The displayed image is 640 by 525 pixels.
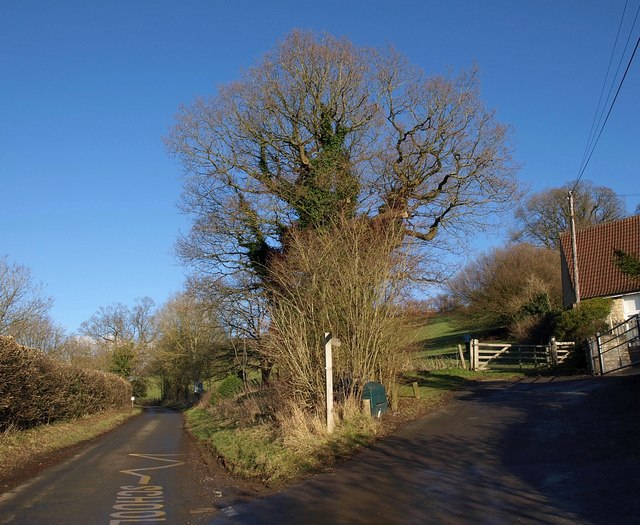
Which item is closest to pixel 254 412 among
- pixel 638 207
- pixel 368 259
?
pixel 368 259

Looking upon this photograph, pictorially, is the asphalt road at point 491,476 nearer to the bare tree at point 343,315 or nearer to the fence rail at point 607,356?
the bare tree at point 343,315

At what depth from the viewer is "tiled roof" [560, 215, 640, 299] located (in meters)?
33.8

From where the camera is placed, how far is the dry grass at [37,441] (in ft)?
45.7

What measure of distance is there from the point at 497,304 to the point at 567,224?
17.5 meters

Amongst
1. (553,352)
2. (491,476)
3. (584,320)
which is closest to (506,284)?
(584,320)

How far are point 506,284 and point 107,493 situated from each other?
42.8 metres

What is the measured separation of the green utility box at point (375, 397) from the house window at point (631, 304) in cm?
2256

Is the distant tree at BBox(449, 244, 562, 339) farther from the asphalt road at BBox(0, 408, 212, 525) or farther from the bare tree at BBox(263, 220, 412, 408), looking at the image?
the asphalt road at BBox(0, 408, 212, 525)

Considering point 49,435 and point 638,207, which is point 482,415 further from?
point 638,207

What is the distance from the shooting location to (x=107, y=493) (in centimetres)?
1019

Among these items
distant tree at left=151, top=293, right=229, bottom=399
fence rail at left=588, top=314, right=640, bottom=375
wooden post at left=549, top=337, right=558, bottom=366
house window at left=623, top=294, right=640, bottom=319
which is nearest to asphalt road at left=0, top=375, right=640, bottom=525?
fence rail at left=588, top=314, right=640, bottom=375

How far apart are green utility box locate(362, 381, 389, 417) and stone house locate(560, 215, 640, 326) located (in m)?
20.3

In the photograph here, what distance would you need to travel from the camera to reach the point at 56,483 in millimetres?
11211

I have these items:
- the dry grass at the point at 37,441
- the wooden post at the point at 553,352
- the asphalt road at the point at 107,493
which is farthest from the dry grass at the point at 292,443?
the wooden post at the point at 553,352
